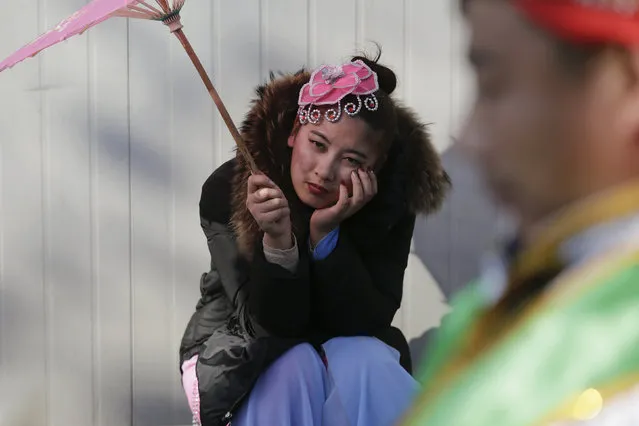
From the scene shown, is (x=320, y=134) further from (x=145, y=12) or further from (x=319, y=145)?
(x=145, y=12)

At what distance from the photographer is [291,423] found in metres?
1.82

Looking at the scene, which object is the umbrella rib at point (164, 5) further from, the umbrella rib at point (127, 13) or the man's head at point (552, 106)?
the man's head at point (552, 106)

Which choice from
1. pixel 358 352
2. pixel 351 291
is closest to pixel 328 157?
pixel 351 291

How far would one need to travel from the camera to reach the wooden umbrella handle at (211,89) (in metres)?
1.56

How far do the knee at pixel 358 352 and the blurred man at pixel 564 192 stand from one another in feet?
4.43

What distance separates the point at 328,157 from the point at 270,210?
205 millimetres

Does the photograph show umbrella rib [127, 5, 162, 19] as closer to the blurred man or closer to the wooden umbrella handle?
the wooden umbrella handle

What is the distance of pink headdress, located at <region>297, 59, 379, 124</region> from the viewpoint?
1899 mm

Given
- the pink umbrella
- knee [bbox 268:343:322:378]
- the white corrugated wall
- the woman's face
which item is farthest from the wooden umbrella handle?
the white corrugated wall

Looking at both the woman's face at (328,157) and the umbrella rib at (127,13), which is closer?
the umbrella rib at (127,13)

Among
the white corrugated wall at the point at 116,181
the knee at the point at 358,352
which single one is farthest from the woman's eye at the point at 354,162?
the white corrugated wall at the point at 116,181

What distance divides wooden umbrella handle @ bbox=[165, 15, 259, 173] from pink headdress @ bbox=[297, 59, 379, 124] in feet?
0.58

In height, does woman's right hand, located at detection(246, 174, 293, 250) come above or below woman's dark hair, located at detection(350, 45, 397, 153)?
below

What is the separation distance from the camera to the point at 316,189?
1.91 m
